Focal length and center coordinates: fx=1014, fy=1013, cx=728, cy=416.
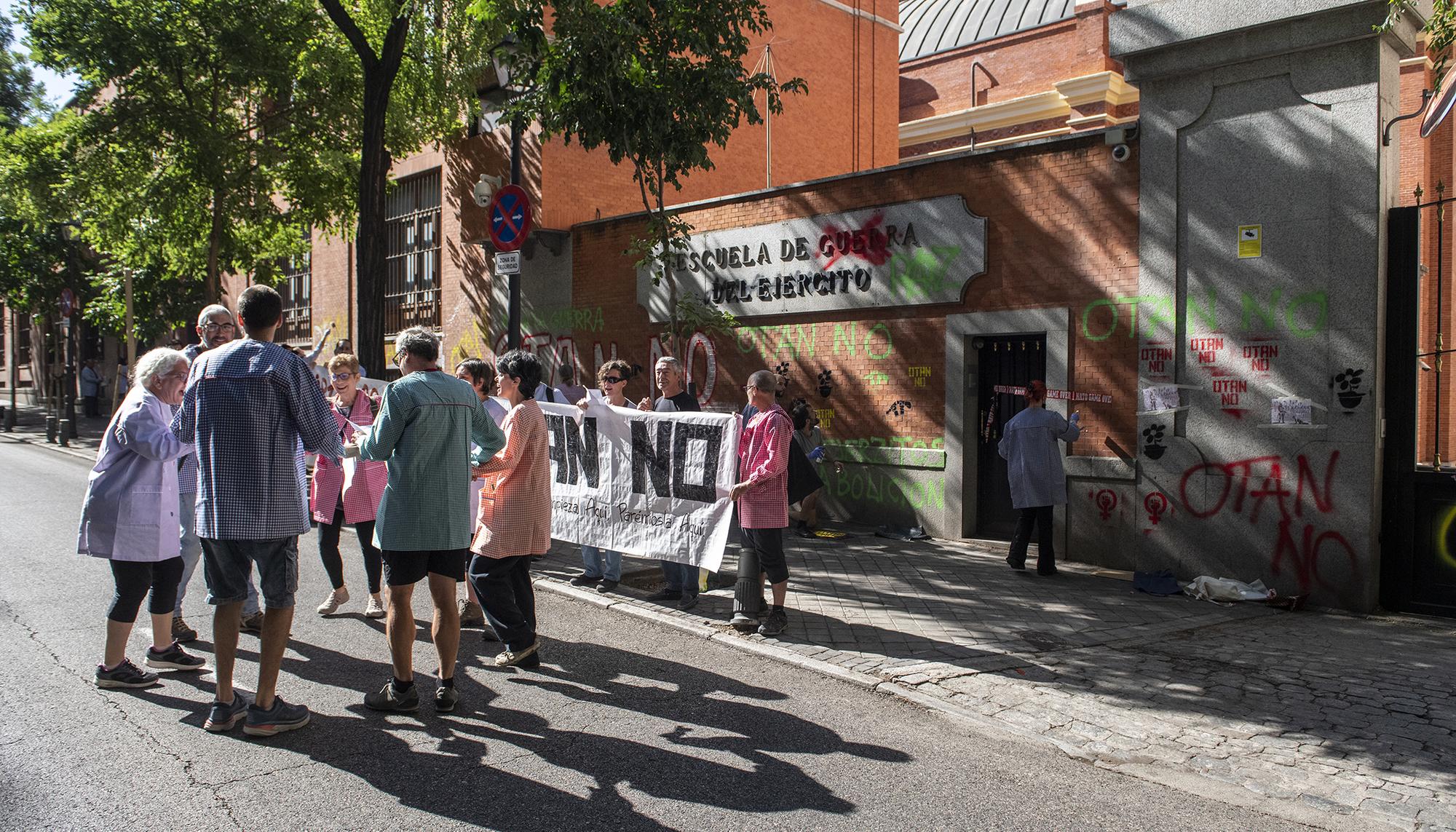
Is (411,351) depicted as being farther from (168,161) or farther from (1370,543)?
(168,161)

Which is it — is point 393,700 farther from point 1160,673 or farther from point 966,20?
point 966,20

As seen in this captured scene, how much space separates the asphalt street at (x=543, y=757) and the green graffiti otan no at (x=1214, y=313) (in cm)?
534

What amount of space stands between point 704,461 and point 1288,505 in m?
4.99

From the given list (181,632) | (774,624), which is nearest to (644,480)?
(774,624)

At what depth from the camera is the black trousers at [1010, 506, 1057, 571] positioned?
9.41m

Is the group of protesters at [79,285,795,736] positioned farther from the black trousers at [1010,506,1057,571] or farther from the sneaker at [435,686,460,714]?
the black trousers at [1010,506,1057,571]

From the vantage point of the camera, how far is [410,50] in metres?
15.9

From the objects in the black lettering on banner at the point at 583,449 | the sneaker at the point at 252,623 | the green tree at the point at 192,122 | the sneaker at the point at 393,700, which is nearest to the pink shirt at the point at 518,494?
the sneaker at the point at 393,700

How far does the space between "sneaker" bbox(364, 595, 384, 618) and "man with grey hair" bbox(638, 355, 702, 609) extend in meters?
2.04

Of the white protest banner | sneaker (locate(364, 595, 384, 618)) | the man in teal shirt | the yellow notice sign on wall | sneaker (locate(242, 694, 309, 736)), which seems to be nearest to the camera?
sneaker (locate(242, 694, 309, 736))

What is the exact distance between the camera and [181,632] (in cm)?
637

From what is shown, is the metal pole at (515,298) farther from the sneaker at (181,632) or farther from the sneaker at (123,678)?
the sneaker at (123,678)

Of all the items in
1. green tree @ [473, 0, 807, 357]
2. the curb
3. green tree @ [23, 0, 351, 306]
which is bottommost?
the curb

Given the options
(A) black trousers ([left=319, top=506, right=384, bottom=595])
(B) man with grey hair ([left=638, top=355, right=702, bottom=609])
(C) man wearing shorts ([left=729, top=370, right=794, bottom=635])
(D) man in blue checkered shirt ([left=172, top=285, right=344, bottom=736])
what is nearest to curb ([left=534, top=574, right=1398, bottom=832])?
(B) man with grey hair ([left=638, top=355, right=702, bottom=609])
